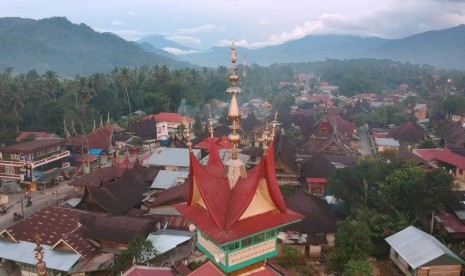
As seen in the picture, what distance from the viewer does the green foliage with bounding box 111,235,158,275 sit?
841 inches

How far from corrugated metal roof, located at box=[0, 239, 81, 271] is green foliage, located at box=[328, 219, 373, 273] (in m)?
16.8

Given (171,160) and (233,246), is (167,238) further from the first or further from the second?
(171,160)

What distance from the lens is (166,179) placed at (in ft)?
132

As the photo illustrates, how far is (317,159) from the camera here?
1713 inches

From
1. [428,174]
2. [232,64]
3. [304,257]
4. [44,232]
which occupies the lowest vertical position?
[304,257]

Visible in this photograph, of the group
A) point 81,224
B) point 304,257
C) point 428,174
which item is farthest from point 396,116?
point 81,224

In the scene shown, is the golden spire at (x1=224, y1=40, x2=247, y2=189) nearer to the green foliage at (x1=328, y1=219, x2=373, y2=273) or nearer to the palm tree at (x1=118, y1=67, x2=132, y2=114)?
the green foliage at (x1=328, y1=219, x2=373, y2=273)

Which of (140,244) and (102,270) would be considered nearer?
(140,244)

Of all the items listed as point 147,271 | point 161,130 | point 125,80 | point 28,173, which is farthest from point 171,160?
point 125,80

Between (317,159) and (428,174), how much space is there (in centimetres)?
1480

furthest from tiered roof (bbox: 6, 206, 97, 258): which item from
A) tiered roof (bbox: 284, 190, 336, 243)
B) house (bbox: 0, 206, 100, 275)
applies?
tiered roof (bbox: 284, 190, 336, 243)

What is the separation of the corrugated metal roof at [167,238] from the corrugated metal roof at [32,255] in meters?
4.91

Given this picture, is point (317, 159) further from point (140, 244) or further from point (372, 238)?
point (140, 244)

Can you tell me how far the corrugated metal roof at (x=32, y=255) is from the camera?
79.7 feet
